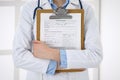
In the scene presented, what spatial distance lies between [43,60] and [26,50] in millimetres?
109

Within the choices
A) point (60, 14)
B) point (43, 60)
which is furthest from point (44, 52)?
point (60, 14)

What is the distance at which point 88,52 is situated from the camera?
1119 mm

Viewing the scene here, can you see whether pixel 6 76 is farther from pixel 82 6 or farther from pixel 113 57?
pixel 82 6

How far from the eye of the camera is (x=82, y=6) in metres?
1.23

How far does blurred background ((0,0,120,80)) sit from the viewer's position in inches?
82.4

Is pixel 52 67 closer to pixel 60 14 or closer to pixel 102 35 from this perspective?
pixel 60 14

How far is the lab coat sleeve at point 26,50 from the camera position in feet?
3.64

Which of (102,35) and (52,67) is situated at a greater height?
(102,35)

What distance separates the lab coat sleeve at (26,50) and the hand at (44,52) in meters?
0.03

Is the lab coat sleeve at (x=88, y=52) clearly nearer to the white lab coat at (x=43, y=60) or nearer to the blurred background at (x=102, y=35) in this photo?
the white lab coat at (x=43, y=60)

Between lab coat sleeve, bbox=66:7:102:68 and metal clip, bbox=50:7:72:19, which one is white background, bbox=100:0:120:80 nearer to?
lab coat sleeve, bbox=66:7:102:68

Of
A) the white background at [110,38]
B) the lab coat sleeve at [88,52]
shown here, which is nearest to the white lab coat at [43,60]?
the lab coat sleeve at [88,52]

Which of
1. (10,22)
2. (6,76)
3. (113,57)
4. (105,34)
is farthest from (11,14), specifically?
(113,57)

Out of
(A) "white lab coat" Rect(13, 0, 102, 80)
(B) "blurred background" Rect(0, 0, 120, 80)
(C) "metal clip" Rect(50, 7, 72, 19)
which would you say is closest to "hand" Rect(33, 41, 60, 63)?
(A) "white lab coat" Rect(13, 0, 102, 80)
